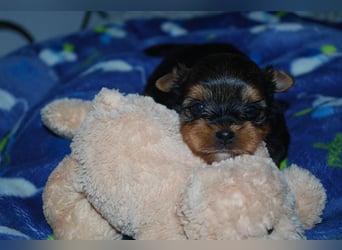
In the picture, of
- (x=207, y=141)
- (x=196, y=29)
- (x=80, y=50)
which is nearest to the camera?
(x=207, y=141)

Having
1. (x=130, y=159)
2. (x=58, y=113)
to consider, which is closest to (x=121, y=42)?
(x=58, y=113)

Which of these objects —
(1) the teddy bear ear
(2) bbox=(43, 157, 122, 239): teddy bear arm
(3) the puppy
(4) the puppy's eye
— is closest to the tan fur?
(3) the puppy

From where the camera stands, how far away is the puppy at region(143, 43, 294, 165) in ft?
5.89

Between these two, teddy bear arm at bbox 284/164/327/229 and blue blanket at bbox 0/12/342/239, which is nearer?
teddy bear arm at bbox 284/164/327/229

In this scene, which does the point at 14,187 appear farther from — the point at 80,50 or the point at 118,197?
the point at 80,50

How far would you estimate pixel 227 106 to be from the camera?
1.93m

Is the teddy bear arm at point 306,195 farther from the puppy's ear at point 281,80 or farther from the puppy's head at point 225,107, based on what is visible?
the puppy's ear at point 281,80

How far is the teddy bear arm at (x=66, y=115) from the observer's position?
2.03m

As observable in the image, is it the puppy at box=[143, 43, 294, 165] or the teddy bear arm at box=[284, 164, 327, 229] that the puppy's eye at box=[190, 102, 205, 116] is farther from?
the teddy bear arm at box=[284, 164, 327, 229]

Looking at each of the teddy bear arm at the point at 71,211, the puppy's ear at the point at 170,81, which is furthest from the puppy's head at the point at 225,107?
the teddy bear arm at the point at 71,211

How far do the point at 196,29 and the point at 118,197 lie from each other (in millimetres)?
2724

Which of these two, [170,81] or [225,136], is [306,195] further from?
[170,81]

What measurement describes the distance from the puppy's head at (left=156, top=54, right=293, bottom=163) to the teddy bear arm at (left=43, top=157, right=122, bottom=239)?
37cm

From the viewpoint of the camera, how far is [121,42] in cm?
387
